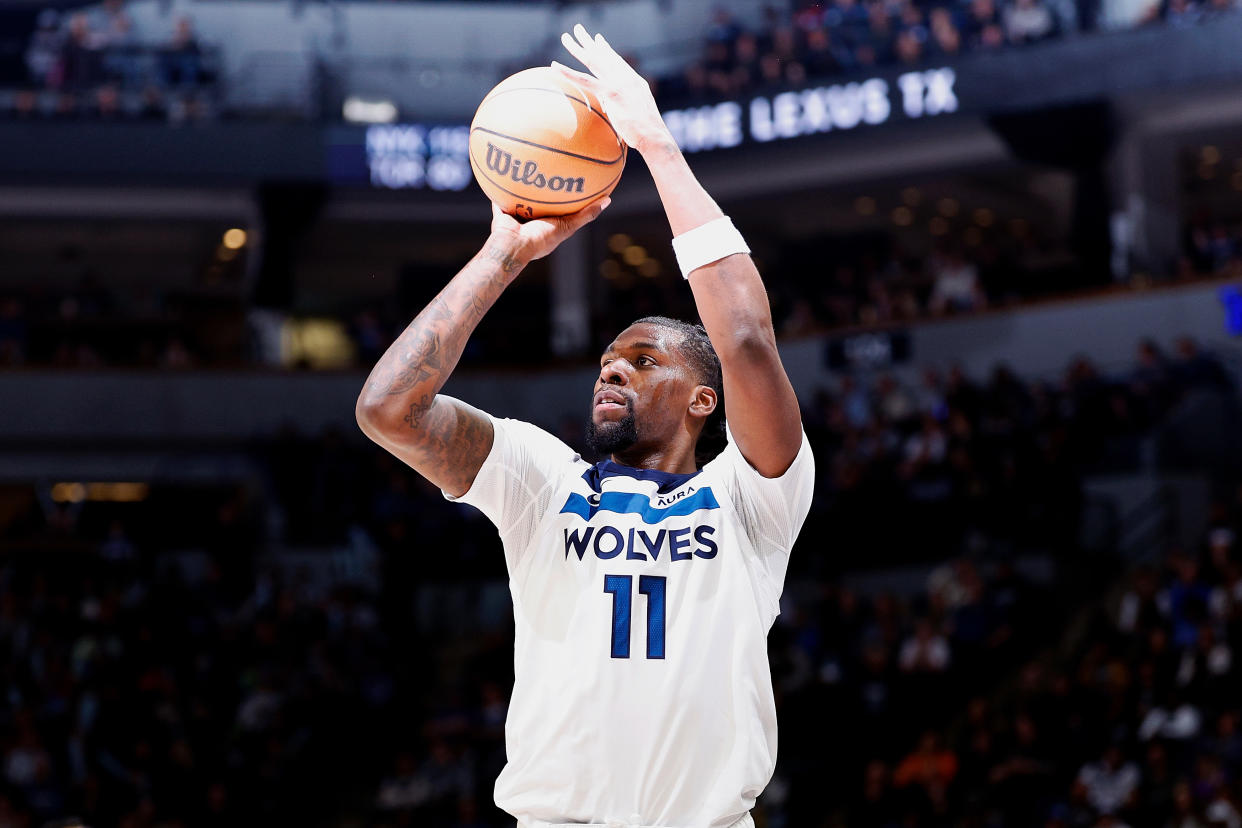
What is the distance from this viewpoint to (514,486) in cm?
382

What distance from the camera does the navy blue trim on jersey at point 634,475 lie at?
12.6ft

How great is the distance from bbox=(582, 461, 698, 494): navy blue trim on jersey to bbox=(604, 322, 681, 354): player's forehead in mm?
304

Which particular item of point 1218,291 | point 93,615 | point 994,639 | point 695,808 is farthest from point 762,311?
point 1218,291

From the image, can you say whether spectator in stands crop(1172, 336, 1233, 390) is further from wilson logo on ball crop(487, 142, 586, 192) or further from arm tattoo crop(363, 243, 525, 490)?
arm tattoo crop(363, 243, 525, 490)

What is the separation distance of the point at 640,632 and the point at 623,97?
130 centimetres

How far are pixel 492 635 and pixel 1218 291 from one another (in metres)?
9.95

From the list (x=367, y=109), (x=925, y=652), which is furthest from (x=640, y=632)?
(x=367, y=109)

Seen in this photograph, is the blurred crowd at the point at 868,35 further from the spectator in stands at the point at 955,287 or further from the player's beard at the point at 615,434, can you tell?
the player's beard at the point at 615,434

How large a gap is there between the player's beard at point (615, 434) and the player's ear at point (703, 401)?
7.9 inches

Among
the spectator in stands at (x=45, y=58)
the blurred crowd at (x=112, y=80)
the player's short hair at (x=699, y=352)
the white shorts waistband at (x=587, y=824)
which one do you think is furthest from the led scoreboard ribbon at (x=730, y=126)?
the white shorts waistband at (x=587, y=824)

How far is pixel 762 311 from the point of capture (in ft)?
11.5

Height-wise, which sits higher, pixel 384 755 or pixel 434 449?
pixel 434 449

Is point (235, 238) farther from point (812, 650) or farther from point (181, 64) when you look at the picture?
point (812, 650)

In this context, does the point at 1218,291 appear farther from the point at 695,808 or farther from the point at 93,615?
the point at 695,808
